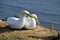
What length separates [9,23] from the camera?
5.86m

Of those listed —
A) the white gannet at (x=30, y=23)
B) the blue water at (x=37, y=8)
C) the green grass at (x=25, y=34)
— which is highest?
the blue water at (x=37, y=8)

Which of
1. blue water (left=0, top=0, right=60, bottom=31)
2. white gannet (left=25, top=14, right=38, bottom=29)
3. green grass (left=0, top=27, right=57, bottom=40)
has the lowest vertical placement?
green grass (left=0, top=27, right=57, bottom=40)

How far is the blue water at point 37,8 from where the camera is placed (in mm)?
8984

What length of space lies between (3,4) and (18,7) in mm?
748

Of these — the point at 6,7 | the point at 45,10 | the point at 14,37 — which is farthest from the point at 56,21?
the point at 14,37

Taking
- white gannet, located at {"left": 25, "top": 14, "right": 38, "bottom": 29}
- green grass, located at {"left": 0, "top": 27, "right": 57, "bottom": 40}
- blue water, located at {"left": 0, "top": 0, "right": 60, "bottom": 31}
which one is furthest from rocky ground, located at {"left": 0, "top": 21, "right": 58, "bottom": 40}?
blue water, located at {"left": 0, "top": 0, "right": 60, "bottom": 31}

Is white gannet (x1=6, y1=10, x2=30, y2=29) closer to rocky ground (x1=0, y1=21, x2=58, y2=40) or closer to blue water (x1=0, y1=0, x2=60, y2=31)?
rocky ground (x1=0, y1=21, x2=58, y2=40)

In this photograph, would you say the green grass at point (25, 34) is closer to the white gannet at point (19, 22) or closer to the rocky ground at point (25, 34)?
the rocky ground at point (25, 34)

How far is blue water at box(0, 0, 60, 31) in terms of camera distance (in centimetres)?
898

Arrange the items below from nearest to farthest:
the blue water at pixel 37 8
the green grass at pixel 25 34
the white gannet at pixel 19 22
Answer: the green grass at pixel 25 34
the white gannet at pixel 19 22
the blue water at pixel 37 8

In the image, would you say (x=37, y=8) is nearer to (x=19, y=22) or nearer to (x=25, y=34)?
(x=19, y=22)

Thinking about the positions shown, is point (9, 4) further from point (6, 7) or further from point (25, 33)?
point (25, 33)

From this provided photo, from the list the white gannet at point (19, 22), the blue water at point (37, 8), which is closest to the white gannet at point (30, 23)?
the white gannet at point (19, 22)

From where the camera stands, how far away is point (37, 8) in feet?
32.9
